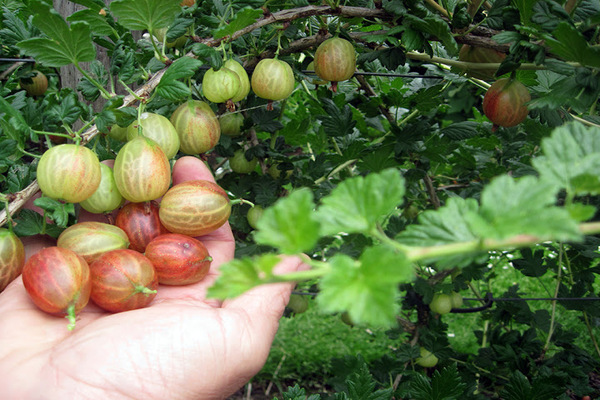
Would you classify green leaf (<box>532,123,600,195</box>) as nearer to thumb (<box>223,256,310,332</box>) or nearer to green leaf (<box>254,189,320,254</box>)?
green leaf (<box>254,189,320,254</box>)

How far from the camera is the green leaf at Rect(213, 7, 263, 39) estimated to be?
983 mm

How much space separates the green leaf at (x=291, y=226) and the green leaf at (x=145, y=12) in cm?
75

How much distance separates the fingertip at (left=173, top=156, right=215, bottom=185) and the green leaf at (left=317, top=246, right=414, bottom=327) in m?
0.98

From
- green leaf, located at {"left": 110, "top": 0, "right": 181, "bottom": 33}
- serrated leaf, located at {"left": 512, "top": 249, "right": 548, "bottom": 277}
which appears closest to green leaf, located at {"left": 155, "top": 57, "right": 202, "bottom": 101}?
green leaf, located at {"left": 110, "top": 0, "right": 181, "bottom": 33}

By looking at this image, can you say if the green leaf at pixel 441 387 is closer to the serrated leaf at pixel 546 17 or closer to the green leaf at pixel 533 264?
the green leaf at pixel 533 264

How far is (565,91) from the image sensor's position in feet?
2.70

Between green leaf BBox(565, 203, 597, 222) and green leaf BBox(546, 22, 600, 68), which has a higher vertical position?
green leaf BBox(565, 203, 597, 222)

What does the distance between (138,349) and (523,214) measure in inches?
30.4

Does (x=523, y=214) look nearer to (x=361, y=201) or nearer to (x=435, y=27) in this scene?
(x=361, y=201)

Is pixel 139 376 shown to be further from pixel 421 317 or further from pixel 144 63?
pixel 421 317

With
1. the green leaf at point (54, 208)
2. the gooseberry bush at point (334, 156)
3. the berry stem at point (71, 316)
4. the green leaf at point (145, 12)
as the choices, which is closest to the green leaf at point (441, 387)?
the gooseberry bush at point (334, 156)

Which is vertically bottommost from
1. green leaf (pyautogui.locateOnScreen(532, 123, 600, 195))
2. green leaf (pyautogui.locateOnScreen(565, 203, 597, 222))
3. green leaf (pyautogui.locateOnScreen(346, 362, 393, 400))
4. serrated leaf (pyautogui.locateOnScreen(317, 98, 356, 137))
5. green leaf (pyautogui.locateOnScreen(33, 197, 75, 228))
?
green leaf (pyautogui.locateOnScreen(346, 362, 393, 400))

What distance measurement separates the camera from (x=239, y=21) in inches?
40.0

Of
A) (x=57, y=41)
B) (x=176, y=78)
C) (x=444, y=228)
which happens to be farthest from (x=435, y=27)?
(x=57, y=41)
